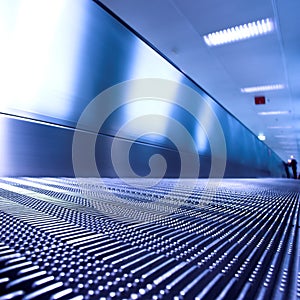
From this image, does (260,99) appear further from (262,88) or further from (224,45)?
(224,45)

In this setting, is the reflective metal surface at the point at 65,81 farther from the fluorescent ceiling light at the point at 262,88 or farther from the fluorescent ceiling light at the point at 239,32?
the fluorescent ceiling light at the point at 262,88

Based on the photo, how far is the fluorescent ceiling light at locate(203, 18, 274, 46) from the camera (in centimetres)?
304

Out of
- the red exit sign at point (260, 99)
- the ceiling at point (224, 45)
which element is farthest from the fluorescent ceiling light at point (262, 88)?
the red exit sign at point (260, 99)

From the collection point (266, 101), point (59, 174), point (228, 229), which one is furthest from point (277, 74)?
point (228, 229)

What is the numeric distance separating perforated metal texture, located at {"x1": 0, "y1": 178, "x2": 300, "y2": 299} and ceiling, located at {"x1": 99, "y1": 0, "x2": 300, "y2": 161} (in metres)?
2.65

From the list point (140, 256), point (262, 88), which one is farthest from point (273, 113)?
point (140, 256)

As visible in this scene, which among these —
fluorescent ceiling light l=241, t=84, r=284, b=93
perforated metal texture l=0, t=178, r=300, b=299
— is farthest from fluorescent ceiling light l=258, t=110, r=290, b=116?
perforated metal texture l=0, t=178, r=300, b=299

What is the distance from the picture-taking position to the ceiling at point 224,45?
2.69 m

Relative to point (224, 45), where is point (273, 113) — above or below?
above

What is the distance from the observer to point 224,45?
3.62 metres

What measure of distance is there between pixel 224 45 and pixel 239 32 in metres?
0.38

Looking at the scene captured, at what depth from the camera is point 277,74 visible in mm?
4734

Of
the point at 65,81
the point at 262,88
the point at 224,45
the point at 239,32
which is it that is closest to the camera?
the point at 65,81

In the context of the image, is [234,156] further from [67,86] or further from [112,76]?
[67,86]
